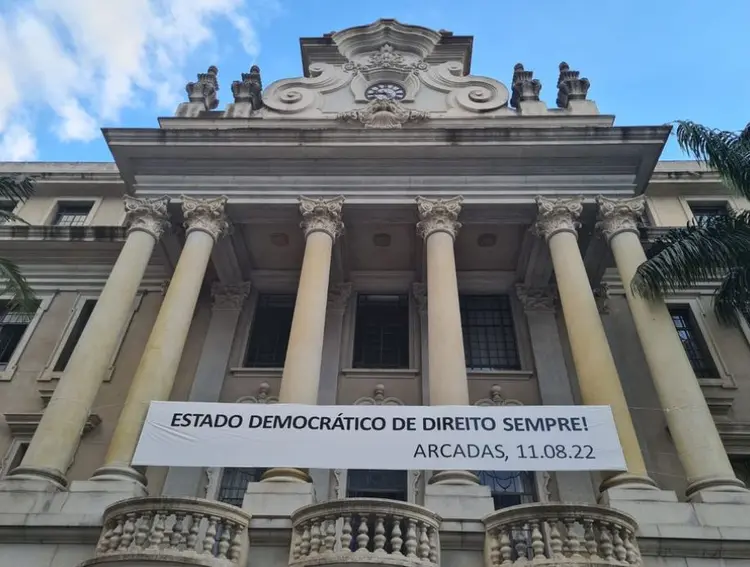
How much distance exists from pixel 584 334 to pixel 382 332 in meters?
7.31

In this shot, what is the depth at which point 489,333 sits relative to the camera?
62.2 ft

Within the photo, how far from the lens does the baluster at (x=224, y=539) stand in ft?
31.3

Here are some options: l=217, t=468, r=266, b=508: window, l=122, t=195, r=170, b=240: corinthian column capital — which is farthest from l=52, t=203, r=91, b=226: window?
l=217, t=468, r=266, b=508: window

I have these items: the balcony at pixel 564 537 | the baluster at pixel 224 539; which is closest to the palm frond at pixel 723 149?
the balcony at pixel 564 537

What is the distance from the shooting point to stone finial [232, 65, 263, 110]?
2070 cm

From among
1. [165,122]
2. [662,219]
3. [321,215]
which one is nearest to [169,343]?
[321,215]

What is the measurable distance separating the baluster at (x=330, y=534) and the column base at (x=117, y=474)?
434 cm

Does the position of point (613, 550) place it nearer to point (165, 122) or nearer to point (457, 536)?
point (457, 536)

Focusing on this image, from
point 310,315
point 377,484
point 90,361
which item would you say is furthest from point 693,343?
point 90,361

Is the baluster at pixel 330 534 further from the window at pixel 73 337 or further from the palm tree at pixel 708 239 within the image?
the window at pixel 73 337

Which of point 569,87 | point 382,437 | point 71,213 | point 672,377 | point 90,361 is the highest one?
point 569,87

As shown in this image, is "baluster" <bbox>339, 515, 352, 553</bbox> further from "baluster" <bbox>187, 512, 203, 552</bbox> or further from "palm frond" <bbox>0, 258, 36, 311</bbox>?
"palm frond" <bbox>0, 258, 36, 311</bbox>

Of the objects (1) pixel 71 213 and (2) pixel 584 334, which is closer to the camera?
(2) pixel 584 334

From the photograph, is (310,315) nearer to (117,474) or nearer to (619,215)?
(117,474)
